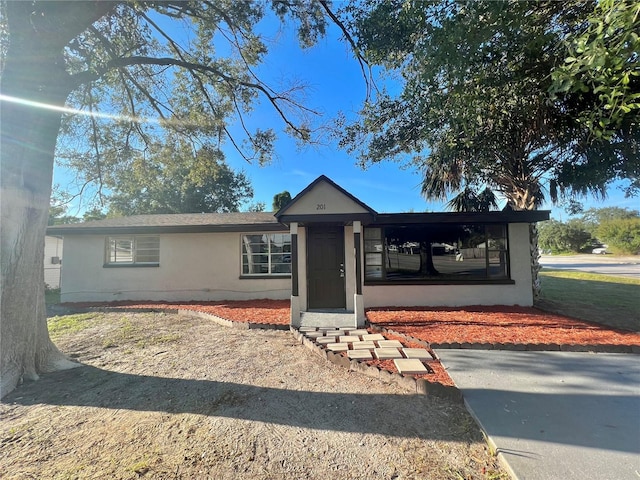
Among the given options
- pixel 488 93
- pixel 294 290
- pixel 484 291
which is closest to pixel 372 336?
pixel 294 290

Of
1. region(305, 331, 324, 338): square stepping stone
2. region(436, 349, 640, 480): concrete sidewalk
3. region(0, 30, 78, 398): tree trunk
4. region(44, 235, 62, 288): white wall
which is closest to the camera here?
region(436, 349, 640, 480): concrete sidewalk

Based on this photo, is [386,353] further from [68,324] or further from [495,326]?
[68,324]

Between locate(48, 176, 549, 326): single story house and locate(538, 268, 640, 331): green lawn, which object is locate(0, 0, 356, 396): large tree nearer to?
locate(48, 176, 549, 326): single story house

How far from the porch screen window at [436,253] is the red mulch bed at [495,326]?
1.01m

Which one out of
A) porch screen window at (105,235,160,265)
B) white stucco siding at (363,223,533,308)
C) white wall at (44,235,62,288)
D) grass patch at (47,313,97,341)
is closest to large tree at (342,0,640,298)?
white stucco siding at (363,223,533,308)

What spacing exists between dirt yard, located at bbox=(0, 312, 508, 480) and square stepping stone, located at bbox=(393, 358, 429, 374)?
0.44m

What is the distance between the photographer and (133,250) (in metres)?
10.1

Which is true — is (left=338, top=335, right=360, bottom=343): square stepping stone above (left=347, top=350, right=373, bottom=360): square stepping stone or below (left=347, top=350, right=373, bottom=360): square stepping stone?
below

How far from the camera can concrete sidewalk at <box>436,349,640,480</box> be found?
2213mm

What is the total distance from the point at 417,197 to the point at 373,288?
5.96 metres

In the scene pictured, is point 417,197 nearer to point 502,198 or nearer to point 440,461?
point 502,198

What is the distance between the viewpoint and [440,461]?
7.54 ft

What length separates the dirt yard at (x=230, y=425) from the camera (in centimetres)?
226

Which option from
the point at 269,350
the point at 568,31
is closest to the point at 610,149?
the point at 568,31
